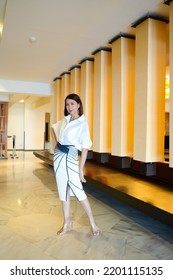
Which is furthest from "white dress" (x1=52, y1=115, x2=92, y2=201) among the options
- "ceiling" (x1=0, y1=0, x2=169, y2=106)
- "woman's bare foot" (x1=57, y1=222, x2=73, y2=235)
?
"ceiling" (x1=0, y1=0, x2=169, y2=106)

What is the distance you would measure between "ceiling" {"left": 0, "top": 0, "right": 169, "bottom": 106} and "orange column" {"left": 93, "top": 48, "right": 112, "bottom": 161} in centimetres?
27

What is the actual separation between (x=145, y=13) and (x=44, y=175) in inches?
166

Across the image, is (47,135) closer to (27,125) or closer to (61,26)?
(27,125)

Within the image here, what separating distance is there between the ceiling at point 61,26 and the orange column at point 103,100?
0.27m

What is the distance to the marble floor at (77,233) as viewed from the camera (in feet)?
6.60

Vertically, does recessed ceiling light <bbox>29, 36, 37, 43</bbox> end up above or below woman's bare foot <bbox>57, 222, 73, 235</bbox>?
above

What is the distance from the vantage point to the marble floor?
2.01 metres

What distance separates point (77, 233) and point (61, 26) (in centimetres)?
291

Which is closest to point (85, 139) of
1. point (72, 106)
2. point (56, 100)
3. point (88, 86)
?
point (72, 106)

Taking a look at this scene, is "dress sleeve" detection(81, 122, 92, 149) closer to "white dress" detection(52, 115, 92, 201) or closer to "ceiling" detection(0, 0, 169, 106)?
"white dress" detection(52, 115, 92, 201)

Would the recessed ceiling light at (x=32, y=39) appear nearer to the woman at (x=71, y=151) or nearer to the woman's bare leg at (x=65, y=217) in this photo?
the woman at (x=71, y=151)

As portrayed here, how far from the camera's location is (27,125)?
12766 mm

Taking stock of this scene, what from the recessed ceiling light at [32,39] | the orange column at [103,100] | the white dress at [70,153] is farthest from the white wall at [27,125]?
the white dress at [70,153]
